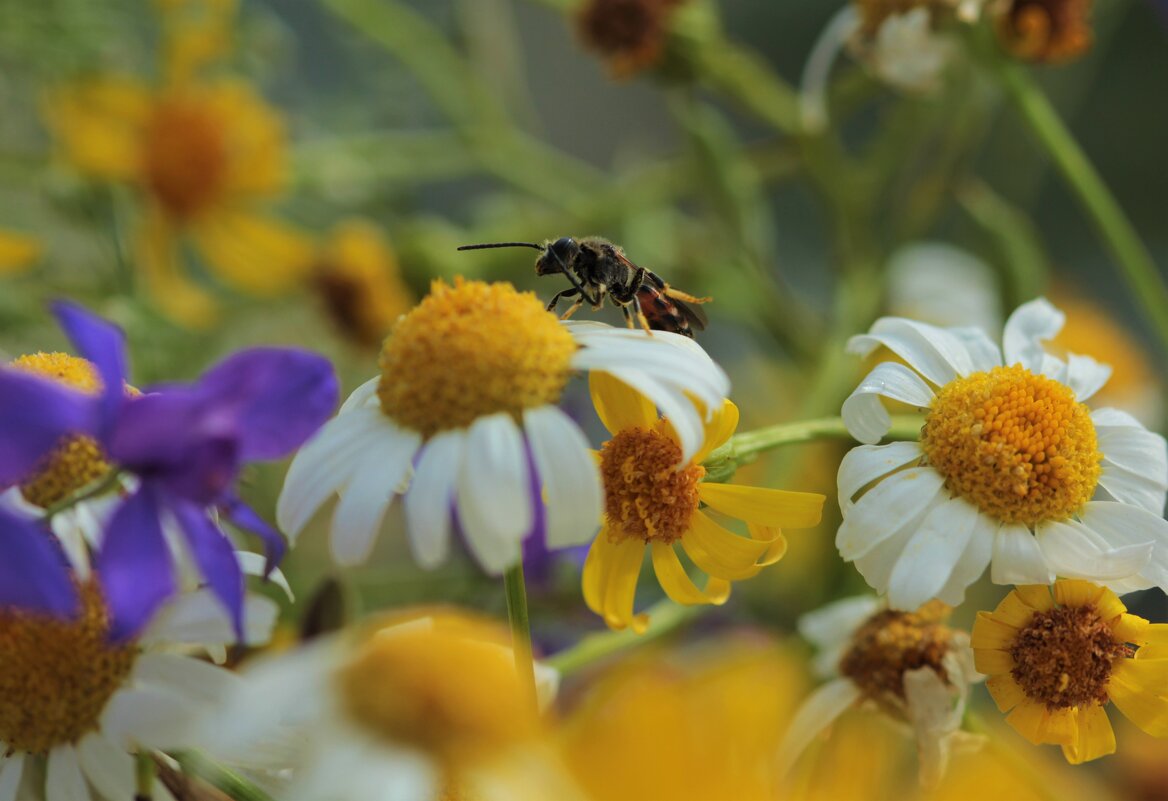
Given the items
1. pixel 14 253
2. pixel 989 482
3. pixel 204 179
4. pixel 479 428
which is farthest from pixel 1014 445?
pixel 204 179

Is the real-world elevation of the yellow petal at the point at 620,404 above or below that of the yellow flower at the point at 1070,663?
above

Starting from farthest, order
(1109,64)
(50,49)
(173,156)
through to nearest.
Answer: (1109,64) < (173,156) < (50,49)

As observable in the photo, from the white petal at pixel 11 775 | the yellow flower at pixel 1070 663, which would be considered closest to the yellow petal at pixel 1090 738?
the yellow flower at pixel 1070 663

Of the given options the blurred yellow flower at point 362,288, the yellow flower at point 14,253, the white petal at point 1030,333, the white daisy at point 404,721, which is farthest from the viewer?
the blurred yellow flower at point 362,288

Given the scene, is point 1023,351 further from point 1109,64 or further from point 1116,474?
point 1109,64

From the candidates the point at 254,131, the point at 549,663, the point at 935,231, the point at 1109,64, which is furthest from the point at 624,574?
the point at 1109,64

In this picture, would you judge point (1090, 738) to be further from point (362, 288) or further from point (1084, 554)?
point (362, 288)

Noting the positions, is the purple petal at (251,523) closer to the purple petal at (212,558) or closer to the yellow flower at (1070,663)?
the purple petal at (212,558)

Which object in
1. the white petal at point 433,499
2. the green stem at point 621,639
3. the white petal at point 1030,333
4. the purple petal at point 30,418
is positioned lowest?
the green stem at point 621,639
